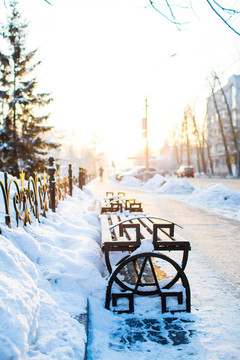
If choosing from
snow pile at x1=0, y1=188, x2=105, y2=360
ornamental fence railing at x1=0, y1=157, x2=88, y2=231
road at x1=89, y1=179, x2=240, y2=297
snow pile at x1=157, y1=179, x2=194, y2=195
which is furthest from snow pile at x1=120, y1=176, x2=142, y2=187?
snow pile at x1=0, y1=188, x2=105, y2=360

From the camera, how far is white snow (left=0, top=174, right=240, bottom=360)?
6.81 ft

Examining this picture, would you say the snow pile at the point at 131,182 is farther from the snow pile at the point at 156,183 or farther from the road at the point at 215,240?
the road at the point at 215,240

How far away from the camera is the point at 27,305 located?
2186 millimetres

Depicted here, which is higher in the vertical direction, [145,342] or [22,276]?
[22,276]

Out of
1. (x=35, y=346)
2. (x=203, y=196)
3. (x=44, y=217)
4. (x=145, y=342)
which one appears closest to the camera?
(x=35, y=346)

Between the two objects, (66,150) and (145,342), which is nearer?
(145,342)

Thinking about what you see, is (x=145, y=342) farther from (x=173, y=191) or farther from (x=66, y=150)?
(x=66, y=150)

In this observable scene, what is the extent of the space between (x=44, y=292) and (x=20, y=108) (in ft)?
58.3

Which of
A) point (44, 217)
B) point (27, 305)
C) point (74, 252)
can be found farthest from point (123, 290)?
point (44, 217)

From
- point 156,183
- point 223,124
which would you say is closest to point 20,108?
point 156,183

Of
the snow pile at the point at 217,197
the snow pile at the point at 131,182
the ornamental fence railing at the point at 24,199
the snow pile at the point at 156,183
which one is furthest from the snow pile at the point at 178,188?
the ornamental fence railing at the point at 24,199

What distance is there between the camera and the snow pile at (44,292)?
1.97 m

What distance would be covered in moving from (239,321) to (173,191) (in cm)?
1465

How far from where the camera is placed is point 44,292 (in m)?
2.73
